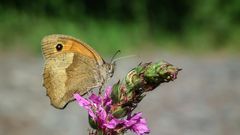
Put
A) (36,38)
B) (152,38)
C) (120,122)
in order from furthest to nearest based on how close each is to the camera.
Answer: (152,38)
(36,38)
(120,122)

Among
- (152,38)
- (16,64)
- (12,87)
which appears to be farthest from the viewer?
(152,38)

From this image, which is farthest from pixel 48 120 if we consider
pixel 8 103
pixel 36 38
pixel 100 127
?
pixel 100 127

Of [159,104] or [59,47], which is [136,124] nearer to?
[59,47]

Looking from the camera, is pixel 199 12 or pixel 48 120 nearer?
pixel 48 120

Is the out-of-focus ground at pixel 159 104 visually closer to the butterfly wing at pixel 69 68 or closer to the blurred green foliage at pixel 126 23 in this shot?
the blurred green foliage at pixel 126 23

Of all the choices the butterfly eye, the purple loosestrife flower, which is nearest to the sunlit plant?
the purple loosestrife flower

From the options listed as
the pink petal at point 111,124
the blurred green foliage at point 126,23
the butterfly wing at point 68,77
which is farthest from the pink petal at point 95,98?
the blurred green foliage at point 126,23

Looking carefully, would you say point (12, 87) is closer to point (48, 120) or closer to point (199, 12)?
point (48, 120)
